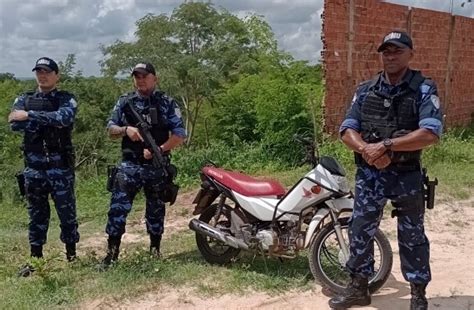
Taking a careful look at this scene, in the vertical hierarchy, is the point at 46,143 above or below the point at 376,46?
below

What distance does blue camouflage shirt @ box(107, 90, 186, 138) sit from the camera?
4.79m

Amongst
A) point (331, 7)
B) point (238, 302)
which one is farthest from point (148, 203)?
point (331, 7)

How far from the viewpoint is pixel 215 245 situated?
5.02m

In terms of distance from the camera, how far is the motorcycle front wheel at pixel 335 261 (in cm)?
409

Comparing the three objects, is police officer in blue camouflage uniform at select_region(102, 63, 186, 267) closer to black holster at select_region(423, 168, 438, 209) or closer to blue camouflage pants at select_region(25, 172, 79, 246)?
blue camouflage pants at select_region(25, 172, 79, 246)

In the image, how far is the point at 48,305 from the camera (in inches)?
160

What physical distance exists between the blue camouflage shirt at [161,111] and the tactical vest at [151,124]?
0.06ft

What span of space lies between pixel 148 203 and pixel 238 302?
4.18ft

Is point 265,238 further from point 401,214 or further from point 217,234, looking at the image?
point 401,214

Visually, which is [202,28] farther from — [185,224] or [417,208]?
[417,208]

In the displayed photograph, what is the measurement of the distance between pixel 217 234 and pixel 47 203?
1468 mm

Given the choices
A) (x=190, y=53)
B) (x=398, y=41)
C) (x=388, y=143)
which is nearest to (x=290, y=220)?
(x=388, y=143)

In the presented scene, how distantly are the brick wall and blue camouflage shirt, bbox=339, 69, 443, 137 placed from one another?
232 inches

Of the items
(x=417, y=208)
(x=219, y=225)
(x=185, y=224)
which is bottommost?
(x=185, y=224)
